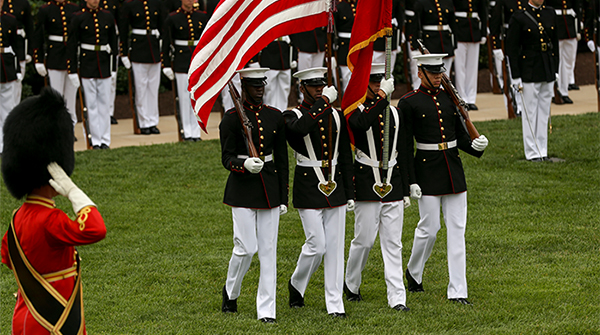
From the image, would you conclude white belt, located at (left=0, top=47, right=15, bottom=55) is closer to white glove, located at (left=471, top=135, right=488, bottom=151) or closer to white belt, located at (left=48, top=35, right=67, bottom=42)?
white belt, located at (left=48, top=35, right=67, bottom=42)

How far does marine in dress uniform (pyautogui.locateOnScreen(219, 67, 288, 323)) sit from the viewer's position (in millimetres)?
6727

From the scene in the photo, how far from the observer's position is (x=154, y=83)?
15172 mm

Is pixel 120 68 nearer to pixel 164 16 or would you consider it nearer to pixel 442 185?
pixel 164 16

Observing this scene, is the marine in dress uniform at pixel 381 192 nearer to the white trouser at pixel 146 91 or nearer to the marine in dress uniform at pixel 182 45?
the marine in dress uniform at pixel 182 45

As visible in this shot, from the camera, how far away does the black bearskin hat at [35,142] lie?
449cm

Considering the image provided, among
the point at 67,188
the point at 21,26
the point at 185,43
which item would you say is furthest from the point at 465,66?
the point at 67,188

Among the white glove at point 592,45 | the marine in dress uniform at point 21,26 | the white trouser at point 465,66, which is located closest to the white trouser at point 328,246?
the marine in dress uniform at point 21,26

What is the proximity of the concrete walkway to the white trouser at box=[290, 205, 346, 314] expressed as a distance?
7699 mm

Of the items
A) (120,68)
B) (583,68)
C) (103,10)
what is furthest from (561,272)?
(583,68)

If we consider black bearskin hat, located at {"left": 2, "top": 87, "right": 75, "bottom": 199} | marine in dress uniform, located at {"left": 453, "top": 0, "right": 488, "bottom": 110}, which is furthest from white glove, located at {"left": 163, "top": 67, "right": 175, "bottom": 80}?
black bearskin hat, located at {"left": 2, "top": 87, "right": 75, "bottom": 199}

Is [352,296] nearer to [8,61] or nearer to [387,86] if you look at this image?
[387,86]

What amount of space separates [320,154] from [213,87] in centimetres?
102

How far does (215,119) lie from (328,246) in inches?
393

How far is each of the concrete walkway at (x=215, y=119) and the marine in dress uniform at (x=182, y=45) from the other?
57 centimetres
